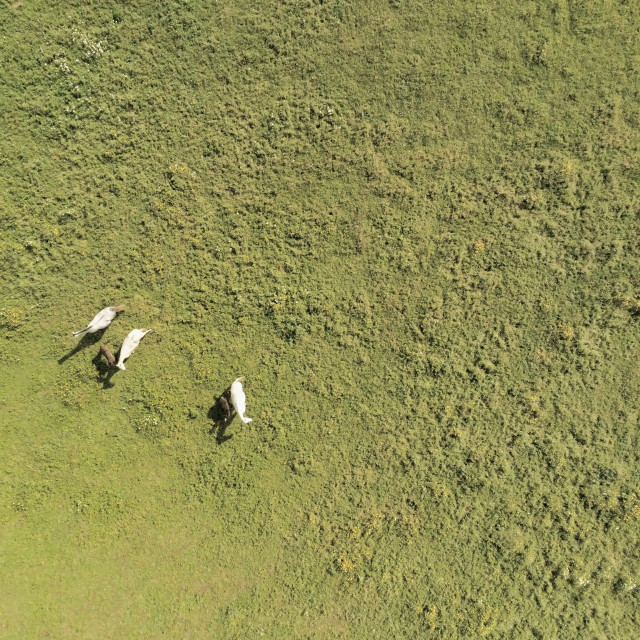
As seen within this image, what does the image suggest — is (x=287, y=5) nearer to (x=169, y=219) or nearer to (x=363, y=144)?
(x=363, y=144)

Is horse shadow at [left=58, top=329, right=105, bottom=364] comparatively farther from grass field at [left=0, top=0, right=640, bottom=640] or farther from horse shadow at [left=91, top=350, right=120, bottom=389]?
horse shadow at [left=91, top=350, right=120, bottom=389]

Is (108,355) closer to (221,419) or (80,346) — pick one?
(80,346)

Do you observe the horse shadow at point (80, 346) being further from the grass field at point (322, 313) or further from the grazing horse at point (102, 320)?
the grazing horse at point (102, 320)

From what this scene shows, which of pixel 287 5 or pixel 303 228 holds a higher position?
pixel 287 5

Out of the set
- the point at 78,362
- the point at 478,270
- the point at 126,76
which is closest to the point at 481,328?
the point at 478,270

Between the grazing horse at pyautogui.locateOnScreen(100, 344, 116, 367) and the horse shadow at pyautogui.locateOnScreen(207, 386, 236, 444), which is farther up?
the grazing horse at pyautogui.locateOnScreen(100, 344, 116, 367)

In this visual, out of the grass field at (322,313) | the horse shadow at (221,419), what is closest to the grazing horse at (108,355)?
the grass field at (322,313)

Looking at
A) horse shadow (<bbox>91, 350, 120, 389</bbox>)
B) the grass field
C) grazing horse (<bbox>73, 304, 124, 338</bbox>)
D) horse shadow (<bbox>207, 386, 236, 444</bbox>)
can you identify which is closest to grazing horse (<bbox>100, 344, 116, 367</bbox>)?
horse shadow (<bbox>91, 350, 120, 389</bbox>)

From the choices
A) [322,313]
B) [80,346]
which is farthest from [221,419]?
[80,346]
